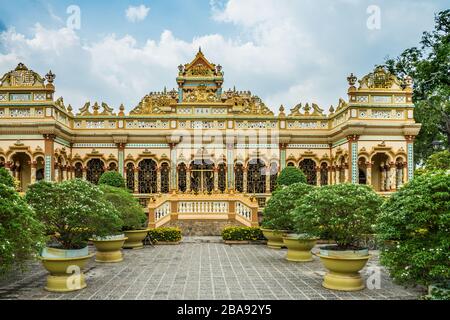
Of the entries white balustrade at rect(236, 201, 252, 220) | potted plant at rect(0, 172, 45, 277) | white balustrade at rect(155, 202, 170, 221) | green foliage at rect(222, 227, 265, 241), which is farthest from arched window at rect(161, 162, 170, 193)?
potted plant at rect(0, 172, 45, 277)

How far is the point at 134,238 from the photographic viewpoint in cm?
1630

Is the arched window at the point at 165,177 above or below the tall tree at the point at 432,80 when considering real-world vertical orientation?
below

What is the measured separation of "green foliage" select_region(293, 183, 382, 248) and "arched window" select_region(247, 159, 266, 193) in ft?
49.5

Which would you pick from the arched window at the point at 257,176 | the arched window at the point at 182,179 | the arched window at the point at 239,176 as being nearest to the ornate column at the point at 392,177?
the arched window at the point at 257,176

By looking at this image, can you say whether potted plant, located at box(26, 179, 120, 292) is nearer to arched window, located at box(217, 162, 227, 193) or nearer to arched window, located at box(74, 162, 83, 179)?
arched window, located at box(217, 162, 227, 193)

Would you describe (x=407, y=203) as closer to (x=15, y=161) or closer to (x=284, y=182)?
(x=284, y=182)

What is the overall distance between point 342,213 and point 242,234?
809cm

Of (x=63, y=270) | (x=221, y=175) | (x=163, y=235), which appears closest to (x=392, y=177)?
(x=221, y=175)

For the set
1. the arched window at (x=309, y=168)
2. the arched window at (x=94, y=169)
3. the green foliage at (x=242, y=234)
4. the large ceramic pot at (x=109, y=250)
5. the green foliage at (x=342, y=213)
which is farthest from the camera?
the arched window at (x=309, y=168)

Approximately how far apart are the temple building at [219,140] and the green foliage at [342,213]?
1315cm

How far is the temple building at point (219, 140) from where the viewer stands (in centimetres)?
2283

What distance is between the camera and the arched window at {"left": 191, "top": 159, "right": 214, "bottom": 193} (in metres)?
25.2

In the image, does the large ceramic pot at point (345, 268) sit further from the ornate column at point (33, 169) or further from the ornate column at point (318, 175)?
the ornate column at point (33, 169)
